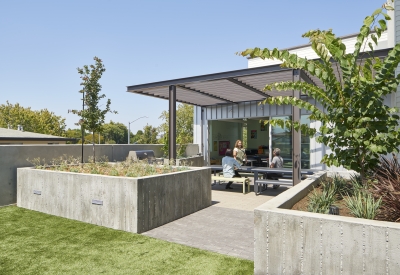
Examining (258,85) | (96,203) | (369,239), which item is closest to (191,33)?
(258,85)

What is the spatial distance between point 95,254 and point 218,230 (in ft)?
7.82

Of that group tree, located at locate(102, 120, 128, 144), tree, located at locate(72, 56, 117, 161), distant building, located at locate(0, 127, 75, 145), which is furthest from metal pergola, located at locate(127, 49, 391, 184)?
tree, located at locate(102, 120, 128, 144)

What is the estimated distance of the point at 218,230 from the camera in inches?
223

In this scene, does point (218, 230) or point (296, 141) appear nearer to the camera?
point (218, 230)

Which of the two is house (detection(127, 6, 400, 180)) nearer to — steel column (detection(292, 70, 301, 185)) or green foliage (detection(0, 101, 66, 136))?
steel column (detection(292, 70, 301, 185))

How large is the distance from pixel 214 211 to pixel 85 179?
10.6ft

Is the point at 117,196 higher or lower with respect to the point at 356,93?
lower

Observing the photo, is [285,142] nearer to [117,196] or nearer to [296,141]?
[296,141]

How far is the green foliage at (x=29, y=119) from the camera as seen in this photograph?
44062mm

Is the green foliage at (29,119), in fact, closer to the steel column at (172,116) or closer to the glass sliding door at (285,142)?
the steel column at (172,116)

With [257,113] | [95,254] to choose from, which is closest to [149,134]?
[257,113]

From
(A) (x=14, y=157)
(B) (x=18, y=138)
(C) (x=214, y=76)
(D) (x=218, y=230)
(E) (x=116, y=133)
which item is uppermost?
(E) (x=116, y=133)

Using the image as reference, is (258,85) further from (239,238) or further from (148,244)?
(148,244)

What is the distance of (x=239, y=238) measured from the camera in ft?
17.0
